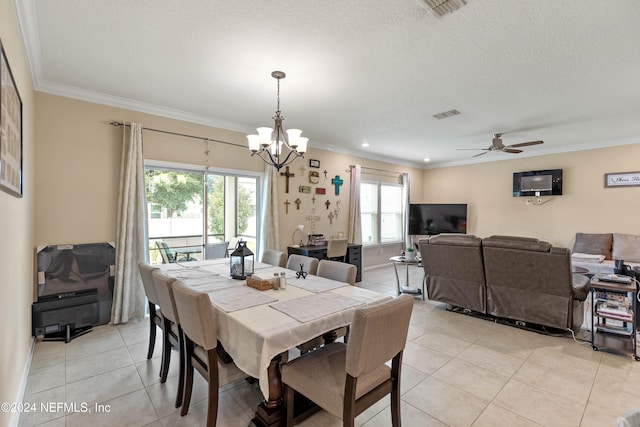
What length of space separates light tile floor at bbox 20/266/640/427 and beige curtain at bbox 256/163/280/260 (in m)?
2.14

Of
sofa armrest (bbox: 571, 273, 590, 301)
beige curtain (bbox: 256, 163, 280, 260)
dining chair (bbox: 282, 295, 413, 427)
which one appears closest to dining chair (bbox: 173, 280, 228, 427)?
dining chair (bbox: 282, 295, 413, 427)

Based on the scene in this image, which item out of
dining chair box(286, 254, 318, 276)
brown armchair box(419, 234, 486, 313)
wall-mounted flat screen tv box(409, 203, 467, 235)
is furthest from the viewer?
wall-mounted flat screen tv box(409, 203, 467, 235)

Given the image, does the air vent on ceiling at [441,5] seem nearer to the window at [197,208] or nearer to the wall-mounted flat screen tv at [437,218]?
the window at [197,208]

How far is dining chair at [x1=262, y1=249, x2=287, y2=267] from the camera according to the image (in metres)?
3.49

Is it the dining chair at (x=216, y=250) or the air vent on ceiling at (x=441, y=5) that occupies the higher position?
the air vent on ceiling at (x=441, y=5)

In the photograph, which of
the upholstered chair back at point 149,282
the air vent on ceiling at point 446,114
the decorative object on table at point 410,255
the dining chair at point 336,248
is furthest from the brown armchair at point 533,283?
the upholstered chair back at point 149,282

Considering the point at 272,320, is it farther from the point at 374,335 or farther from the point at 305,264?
the point at 305,264

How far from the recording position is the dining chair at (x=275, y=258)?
349cm

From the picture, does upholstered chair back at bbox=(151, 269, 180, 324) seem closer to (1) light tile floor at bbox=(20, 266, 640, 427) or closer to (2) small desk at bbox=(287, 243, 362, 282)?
(1) light tile floor at bbox=(20, 266, 640, 427)

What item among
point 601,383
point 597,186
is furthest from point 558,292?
point 597,186

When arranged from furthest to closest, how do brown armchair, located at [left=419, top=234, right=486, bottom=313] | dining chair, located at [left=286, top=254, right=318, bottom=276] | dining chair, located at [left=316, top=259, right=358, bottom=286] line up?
brown armchair, located at [left=419, top=234, right=486, bottom=313] → dining chair, located at [left=286, top=254, right=318, bottom=276] → dining chair, located at [left=316, top=259, right=358, bottom=286]

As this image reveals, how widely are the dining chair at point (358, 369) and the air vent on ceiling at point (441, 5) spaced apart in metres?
1.86


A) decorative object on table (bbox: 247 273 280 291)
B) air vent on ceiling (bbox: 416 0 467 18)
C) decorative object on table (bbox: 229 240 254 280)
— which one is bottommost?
decorative object on table (bbox: 247 273 280 291)

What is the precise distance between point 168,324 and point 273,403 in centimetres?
108
